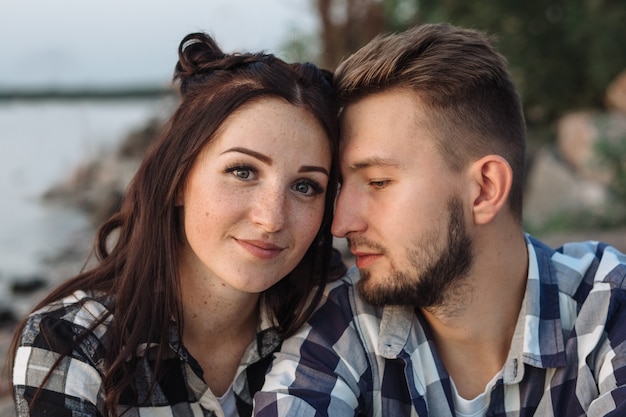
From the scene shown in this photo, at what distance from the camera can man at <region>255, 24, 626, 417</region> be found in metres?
2.38

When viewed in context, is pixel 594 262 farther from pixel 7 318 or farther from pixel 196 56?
pixel 7 318

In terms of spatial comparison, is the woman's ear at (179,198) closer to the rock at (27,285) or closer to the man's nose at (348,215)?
the man's nose at (348,215)

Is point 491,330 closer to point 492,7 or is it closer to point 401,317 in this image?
point 401,317

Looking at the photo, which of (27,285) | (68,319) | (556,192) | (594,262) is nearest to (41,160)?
(27,285)

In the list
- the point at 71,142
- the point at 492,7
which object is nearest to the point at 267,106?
the point at 492,7

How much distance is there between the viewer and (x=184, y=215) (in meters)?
2.54

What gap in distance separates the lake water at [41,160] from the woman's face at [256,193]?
3702 millimetres

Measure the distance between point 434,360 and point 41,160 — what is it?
17.3 metres

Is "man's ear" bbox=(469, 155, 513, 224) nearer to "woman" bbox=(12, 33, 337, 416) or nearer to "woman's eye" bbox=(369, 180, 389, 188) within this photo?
"woman's eye" bbox=(369, 180, 389, 188)

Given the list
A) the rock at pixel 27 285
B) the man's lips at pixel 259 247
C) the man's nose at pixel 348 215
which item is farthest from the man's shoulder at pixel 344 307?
the rock at pixel 27 285

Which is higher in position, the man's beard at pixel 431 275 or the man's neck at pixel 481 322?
the man's beard at pixel 431 275

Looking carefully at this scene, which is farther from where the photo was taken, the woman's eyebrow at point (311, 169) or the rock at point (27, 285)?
the rock at point (27, 285)

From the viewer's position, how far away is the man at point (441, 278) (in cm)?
238

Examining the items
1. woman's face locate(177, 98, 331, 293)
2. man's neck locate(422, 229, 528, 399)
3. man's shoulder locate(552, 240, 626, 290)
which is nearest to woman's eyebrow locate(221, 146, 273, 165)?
woman's face locate(177, 98, 331, 293)
